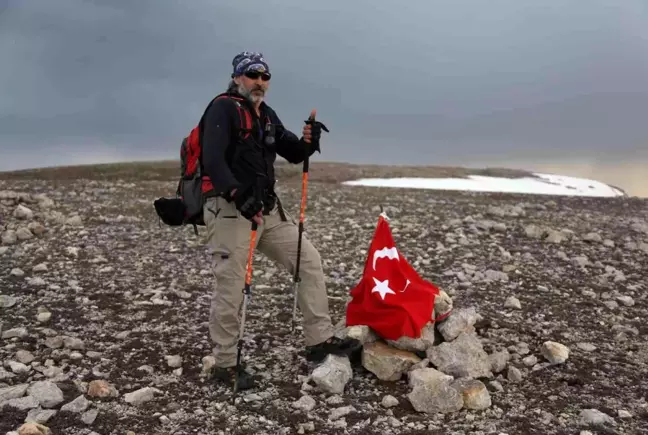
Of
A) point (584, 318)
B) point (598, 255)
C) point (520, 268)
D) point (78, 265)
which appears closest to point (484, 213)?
point (598, 255)

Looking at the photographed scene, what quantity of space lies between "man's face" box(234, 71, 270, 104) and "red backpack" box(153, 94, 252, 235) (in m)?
0.14

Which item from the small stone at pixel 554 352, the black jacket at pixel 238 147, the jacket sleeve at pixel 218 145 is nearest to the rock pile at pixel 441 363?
the small stone at pixel 554 352

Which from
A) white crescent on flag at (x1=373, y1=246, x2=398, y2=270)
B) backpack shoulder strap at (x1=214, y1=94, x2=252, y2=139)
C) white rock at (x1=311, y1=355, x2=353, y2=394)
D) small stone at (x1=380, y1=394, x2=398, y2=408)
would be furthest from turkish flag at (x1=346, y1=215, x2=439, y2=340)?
backpack shoulder strap at (x1=214, y1=94, x2=252, y2=139)

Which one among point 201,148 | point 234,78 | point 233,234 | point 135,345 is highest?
point 234,78

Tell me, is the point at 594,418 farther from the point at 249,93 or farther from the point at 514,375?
the point at 249,93

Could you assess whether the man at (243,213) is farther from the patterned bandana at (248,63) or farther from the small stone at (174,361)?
the small stone at (174,361)

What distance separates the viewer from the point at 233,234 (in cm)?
612

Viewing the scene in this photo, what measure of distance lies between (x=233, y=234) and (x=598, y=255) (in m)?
9.98

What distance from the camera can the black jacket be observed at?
5.72 meters

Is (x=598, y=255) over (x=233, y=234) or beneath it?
beneath

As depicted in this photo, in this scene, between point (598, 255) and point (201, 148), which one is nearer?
point (201, 148)

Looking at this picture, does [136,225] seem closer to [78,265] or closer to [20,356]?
[78,265]

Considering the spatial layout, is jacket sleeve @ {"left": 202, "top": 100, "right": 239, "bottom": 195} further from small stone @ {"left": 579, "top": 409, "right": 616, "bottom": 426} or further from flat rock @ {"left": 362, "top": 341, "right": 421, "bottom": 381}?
small stone @ {"left": 579, "top": 409, "right": 616, "bottom": 426}

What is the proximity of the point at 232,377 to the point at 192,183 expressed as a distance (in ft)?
7.43
